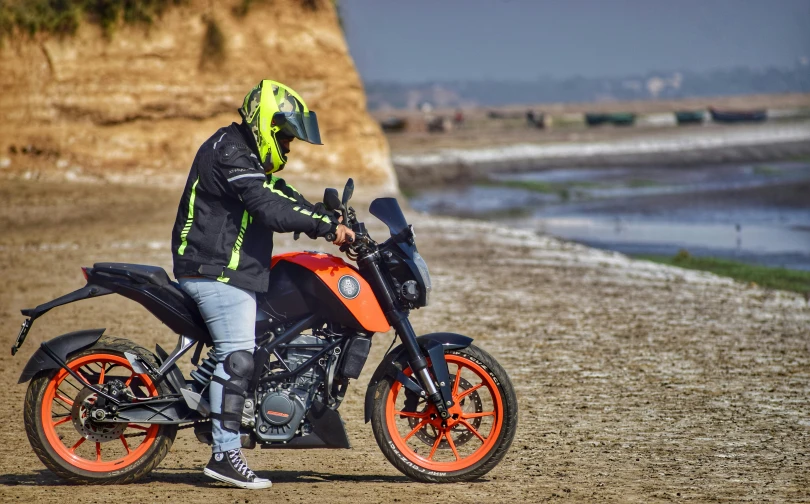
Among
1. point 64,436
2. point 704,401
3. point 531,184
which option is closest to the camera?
point 64,436

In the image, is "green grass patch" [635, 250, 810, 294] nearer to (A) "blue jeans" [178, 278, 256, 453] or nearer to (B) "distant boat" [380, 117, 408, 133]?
(A) "blue jeans" [178, 278, 256, 453]

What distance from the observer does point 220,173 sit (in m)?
5.88

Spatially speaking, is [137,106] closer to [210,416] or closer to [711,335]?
[711,335]

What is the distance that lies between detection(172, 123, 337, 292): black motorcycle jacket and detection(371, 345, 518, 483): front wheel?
3.58 ft

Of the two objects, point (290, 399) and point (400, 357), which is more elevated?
point (400, 357)

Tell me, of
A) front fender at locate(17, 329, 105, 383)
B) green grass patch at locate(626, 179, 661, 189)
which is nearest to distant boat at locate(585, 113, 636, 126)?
green grass patch at locate(626, 179, 661, 189)

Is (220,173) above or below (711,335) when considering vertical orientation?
above

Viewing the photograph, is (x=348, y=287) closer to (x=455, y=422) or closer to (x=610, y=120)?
(x=455, y=422)

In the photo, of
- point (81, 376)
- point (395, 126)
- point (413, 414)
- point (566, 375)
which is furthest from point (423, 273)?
point (395, 126)

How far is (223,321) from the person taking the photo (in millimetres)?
5984

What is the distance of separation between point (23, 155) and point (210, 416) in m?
18.6

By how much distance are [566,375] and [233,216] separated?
15.1 ft

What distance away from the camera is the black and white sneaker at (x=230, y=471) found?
6086 millimetres

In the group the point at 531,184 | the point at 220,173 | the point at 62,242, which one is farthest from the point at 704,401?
the point at 531,184
